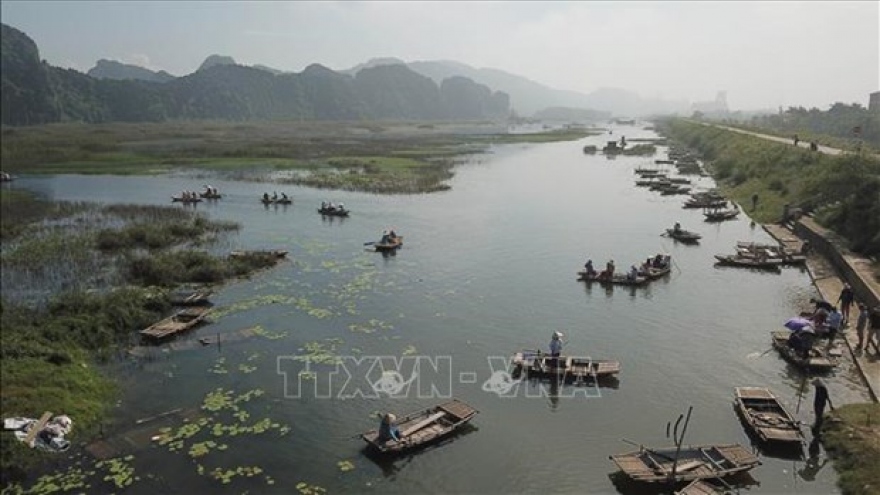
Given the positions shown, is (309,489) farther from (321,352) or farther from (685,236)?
(685,236)

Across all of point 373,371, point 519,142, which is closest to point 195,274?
point 373,371

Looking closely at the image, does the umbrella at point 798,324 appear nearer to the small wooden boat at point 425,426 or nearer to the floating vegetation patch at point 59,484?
the small wooden boat at point 425,426

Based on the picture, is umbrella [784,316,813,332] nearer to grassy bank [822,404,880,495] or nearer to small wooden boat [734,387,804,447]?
small wooden boat [734,387,804,447]

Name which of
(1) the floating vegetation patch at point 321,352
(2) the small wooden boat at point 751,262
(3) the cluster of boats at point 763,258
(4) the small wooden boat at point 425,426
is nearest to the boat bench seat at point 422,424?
(4) the small wooden boat at point 425,426

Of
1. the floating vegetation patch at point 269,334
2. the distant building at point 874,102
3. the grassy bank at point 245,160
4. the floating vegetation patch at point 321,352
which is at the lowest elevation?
the floating vegetation patch at point 321,352

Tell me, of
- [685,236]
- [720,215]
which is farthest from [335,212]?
[720,215]

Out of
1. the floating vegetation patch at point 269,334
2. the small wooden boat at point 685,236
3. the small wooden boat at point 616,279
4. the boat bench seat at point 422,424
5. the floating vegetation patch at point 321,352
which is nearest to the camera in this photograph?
the boat bench seat at point 422,424
